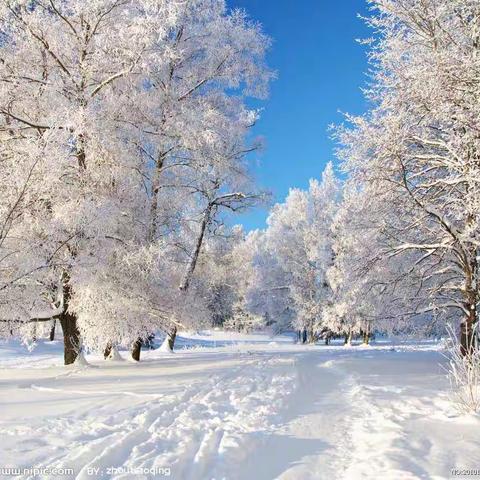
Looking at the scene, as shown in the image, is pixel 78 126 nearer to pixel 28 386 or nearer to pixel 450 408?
pixel 28 386

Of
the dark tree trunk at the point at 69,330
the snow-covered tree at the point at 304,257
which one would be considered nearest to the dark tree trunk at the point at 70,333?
the dark tree trunk at the point at 69,330

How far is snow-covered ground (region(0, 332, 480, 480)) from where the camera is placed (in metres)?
4.16

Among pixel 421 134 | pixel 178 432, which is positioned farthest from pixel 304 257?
pixel 178 432

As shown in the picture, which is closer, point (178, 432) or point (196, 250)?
point (178, 432)

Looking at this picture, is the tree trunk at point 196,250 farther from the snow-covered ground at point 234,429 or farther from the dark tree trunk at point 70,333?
the snow-covered ground at point 234,429

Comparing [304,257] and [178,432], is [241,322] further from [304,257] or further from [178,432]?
[178,432]

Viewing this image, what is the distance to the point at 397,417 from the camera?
6164mm

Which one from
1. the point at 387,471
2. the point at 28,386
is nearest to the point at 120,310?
the point at 28,386

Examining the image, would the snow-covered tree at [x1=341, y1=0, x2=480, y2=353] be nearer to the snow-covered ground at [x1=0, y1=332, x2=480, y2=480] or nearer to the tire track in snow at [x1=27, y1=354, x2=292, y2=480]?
the snow-covered ground at [x1=0, y1=332, x2=480, y2=480]

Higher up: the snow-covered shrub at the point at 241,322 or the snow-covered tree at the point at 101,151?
the snow-covered tree at the point at 101,151

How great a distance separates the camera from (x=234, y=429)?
214 inches

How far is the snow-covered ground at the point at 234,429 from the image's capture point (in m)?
4.16

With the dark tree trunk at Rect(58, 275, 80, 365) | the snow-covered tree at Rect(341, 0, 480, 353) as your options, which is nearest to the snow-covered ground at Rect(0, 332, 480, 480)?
the dark tree trunk at Rect(58, 275, 80, 365)

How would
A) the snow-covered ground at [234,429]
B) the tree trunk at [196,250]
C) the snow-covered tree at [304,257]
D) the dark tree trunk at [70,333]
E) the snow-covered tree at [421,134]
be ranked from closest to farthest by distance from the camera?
the snow-covered ground at [234,429]
the snow-covered tree at [421,134]
the dark tree trunk at [70,333]
the tree trunk at [196,250]
the snow-covered tree at [304,257]
